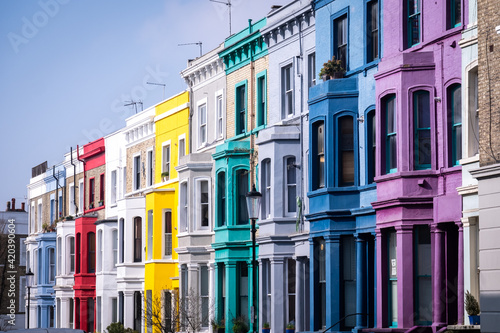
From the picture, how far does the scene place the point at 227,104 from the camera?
43.3 metres

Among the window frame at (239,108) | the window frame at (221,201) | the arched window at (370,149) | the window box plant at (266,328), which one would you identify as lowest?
the window box plant at (266,328)

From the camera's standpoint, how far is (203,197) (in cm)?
4403

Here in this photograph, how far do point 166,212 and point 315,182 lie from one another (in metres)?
16.2

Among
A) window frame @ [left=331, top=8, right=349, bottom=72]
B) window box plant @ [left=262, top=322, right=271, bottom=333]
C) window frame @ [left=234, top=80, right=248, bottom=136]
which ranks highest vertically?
window frame @ [left=331, top=8, right=349, bottom=72]

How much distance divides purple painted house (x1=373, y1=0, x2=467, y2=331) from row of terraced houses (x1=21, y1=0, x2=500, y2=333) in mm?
45

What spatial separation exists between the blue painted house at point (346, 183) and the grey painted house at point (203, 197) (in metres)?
10.6

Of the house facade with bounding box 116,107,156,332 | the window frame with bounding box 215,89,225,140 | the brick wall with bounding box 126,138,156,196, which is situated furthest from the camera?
the brick wall with bounding box 126,138,156,196

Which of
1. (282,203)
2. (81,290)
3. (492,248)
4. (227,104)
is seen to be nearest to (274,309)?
(282,203)

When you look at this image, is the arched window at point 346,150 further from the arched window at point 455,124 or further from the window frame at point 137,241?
the window frame at point 137,241

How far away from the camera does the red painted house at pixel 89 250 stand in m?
58.3

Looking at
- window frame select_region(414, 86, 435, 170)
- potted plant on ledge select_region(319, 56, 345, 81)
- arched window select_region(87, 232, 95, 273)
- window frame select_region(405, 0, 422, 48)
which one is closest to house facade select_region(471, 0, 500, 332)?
window frame select_region(414, 86, 435, 170)

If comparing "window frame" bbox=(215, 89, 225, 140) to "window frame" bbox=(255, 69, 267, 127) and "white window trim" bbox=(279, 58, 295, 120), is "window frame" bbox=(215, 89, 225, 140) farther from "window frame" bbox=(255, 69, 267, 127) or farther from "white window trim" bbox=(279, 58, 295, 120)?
"white window trim" bbox=(279, 58, 295, 120)

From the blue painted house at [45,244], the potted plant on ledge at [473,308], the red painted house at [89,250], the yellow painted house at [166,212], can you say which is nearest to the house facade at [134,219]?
the yellow painted house at [166,212]

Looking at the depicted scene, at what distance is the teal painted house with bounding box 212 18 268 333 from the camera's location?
4016 cm
